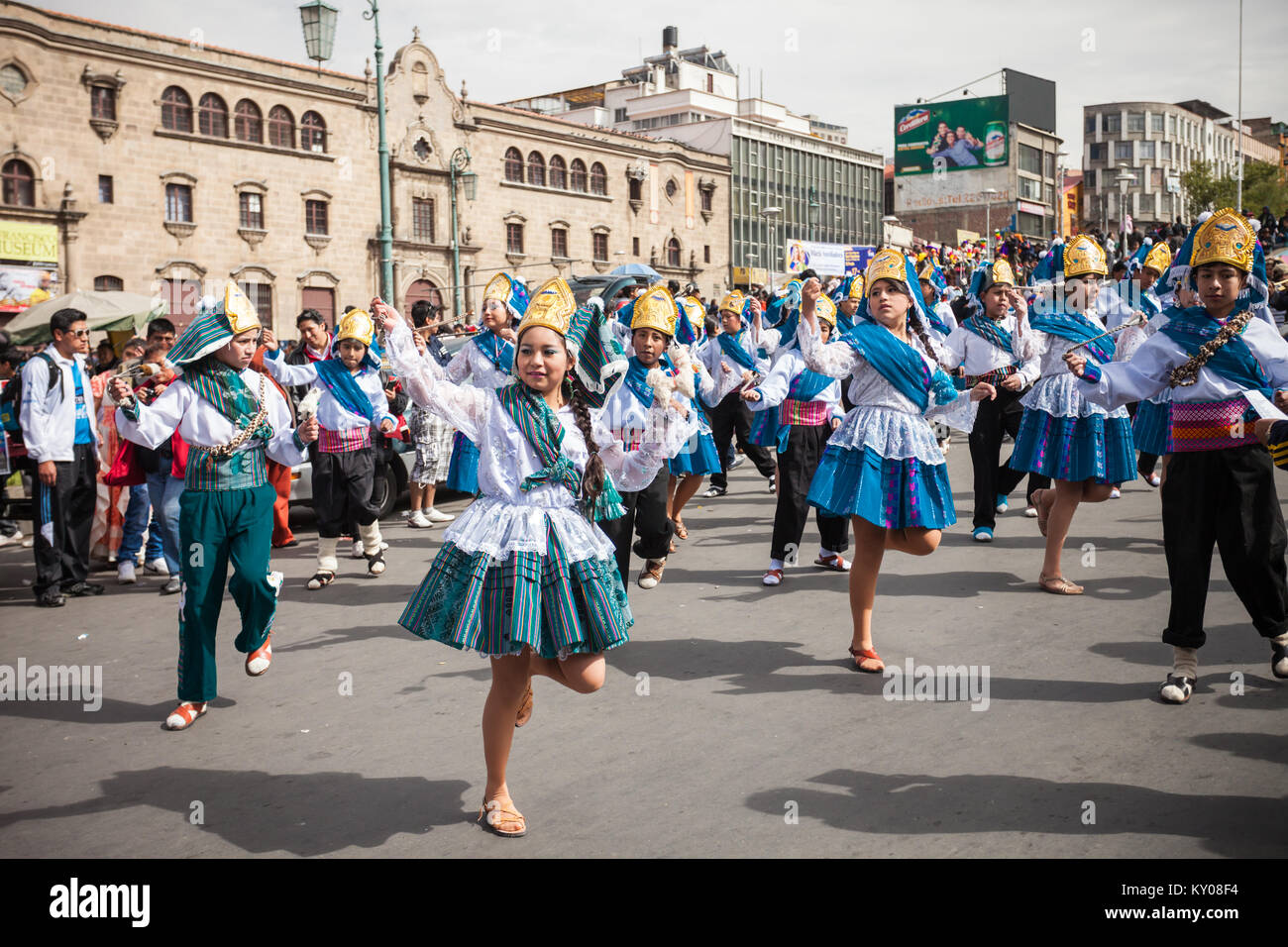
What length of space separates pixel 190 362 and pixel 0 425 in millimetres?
4994

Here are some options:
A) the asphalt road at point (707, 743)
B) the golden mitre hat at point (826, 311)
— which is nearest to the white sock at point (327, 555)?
the asphalt road at point (707, 743)

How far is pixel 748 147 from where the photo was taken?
70688 millimetres

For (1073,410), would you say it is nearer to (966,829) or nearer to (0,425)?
(966,829)

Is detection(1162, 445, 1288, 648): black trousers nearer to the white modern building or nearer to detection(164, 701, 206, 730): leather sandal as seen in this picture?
detection(164, 701, 206, 730): leather sandal

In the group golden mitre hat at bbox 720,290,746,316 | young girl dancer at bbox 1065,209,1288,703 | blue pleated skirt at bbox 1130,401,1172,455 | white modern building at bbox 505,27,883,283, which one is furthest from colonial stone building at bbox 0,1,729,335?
young girl dancer at bbox 1065,209,1288,703

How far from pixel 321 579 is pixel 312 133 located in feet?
129

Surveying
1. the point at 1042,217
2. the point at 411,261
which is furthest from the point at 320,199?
the point at 1042,217

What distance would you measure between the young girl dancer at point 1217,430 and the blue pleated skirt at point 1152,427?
0.23m

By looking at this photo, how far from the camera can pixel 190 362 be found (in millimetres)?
5793

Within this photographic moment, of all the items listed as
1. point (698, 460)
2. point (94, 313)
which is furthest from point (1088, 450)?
point (94, 313)

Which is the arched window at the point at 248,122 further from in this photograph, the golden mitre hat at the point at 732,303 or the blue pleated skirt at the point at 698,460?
the blue pleated skirt at the point at 698,460

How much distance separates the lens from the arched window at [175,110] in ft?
131

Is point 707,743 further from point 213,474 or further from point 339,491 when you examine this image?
point 339,491

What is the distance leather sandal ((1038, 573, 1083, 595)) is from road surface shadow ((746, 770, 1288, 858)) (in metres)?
3.50
